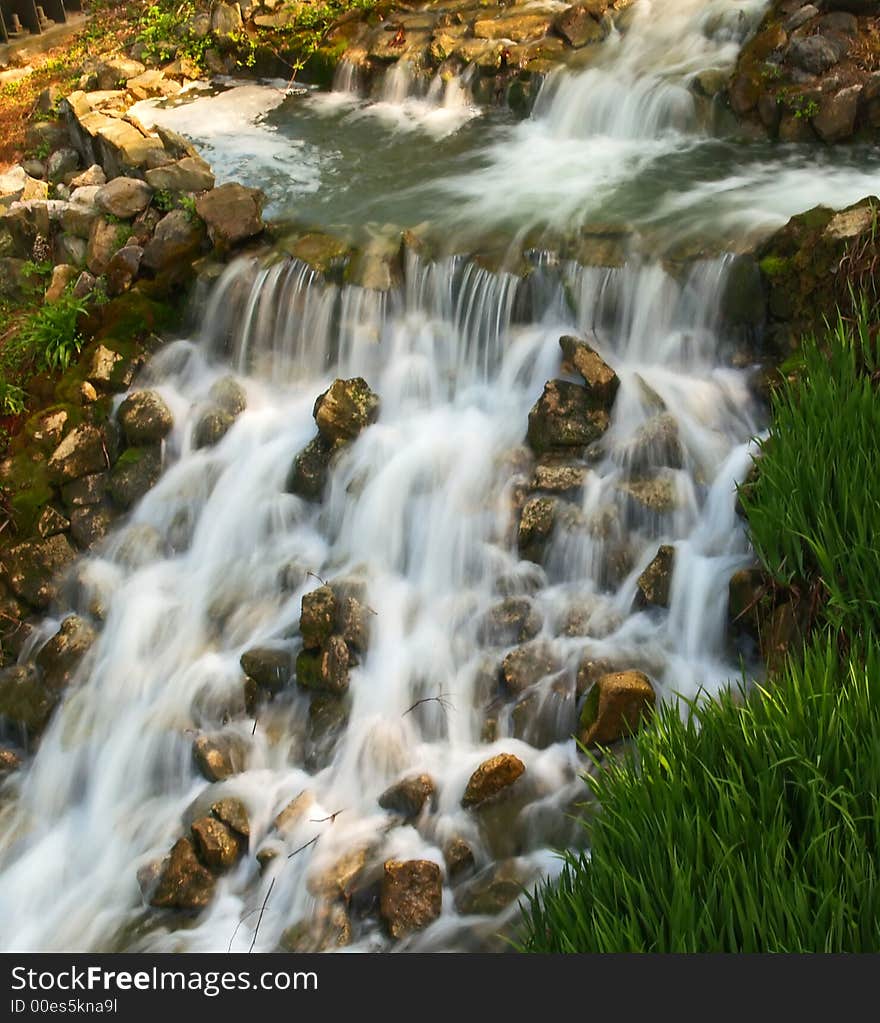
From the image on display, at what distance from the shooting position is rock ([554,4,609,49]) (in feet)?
30.1

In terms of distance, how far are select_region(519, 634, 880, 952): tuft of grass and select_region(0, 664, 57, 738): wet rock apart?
10.9 ft

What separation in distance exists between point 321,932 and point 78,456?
11.1 feet

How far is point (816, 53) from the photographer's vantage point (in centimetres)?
752

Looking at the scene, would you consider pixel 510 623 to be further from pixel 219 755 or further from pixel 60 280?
pixel 60 280

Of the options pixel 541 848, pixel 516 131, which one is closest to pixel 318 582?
pixel 541 848

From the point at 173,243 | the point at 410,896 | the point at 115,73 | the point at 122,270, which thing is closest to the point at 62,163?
the point at 115,73

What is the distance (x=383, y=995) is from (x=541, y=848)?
1.80 m

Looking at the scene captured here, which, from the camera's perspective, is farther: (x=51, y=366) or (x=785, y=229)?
(x=51, y=366)

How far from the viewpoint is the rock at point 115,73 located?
10.8 metres

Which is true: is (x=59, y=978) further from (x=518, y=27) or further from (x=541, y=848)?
(x=518, y=27)

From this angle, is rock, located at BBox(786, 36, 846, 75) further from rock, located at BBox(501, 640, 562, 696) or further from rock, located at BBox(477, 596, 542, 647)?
rock, located at BBox(501, 640, 562, 696)

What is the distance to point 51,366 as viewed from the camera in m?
7.12

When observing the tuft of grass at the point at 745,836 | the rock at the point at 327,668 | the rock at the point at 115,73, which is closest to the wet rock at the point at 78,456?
the rock at the point at 327,668

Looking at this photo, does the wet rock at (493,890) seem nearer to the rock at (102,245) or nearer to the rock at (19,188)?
the rock at (102,245)
